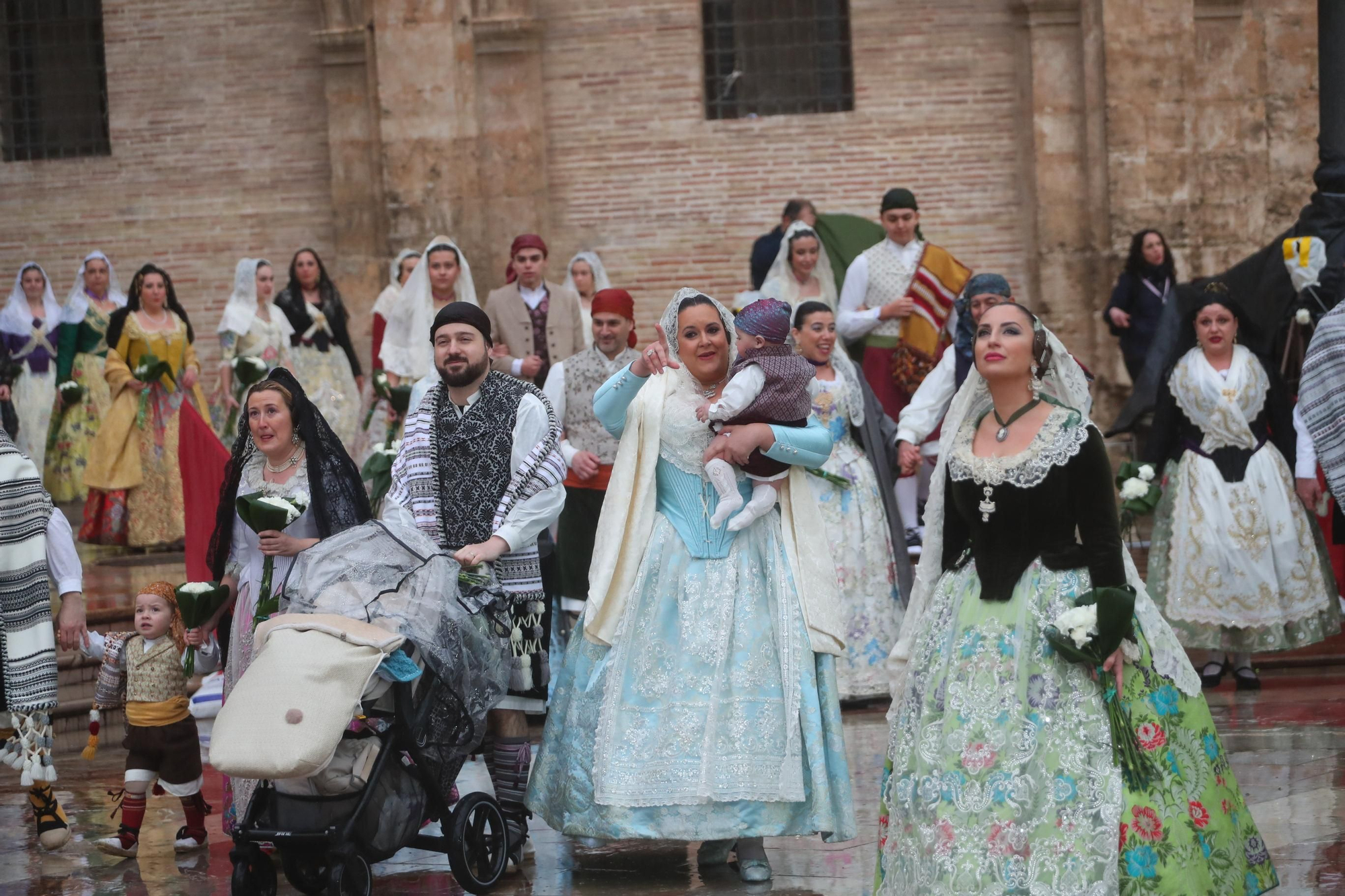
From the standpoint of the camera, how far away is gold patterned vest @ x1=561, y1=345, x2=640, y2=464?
778 cm

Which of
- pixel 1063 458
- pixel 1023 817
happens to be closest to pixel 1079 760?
pixel 1023 817

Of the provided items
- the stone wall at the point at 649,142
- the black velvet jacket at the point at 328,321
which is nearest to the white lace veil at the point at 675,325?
the black velvet jacket at the point at 328,321

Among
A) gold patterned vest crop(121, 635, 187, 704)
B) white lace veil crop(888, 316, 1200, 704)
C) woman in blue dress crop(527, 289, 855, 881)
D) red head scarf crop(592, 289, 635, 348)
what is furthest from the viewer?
red head scarf crop(592, 289, 635, 348)

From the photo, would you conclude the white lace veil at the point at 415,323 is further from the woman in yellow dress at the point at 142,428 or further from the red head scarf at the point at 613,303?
the red head scarf at the point at 613,303

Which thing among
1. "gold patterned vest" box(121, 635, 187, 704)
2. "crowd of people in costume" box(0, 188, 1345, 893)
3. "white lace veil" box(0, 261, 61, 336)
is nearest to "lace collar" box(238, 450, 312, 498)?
"crowd of people in costume" box(0, 188, 1345, 893)

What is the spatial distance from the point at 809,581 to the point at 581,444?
2.54 meters

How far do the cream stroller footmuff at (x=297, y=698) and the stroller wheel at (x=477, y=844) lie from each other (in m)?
0.56

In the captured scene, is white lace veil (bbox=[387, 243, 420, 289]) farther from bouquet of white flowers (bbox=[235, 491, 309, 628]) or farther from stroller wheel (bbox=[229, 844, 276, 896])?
stroller wheel (bbox=[229, 844, 276, 896])

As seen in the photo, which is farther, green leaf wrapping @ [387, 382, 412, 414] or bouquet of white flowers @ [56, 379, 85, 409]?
bouquet of white flowers @ [56, 379, 85, 409]

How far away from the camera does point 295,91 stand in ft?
50.6

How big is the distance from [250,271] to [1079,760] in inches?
351

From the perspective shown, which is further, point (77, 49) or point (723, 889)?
point (77, 49)

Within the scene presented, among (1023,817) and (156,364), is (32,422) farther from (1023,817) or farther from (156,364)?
(1023,817)

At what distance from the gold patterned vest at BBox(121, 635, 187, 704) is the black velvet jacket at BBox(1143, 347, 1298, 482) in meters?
4.64
